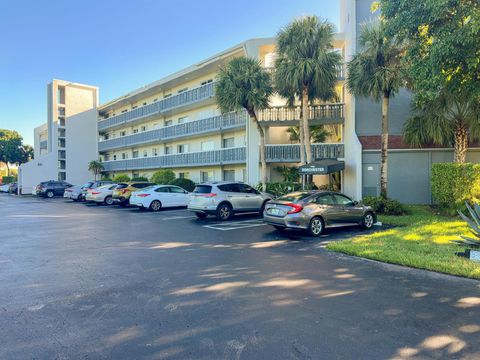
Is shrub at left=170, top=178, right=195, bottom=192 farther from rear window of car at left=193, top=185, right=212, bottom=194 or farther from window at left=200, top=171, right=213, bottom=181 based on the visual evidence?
rear window of car at left=193, top=185, right=212, bottom=194

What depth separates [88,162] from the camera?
41125 mm

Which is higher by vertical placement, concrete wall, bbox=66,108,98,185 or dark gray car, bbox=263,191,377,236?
concrete wall, bbox=66,108,98,185

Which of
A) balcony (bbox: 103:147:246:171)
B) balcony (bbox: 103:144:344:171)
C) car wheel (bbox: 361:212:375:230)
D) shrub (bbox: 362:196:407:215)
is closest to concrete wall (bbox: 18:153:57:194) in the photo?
balcony (bbox: 103:147:246:171)

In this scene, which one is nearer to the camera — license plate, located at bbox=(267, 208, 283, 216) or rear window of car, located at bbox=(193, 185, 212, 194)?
license plate, located at bbox=(267, 208, 283, 216)

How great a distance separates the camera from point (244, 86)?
58.9 ft

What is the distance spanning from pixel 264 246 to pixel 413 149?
530 inches

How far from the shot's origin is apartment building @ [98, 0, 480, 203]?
720 inches

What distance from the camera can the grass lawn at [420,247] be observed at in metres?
6.43

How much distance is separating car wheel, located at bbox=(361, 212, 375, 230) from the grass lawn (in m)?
1.11

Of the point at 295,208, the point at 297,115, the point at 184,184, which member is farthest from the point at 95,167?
the point at 295,208

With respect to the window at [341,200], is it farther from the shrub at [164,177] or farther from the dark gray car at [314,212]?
the shrub at [164,177]

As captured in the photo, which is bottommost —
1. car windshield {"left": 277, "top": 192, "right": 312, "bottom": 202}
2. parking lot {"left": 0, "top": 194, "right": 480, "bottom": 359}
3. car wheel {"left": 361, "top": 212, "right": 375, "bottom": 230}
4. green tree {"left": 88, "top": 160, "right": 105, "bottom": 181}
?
parking lot {"left": 0, "top": 194, "right": 480, "bottom": 359}

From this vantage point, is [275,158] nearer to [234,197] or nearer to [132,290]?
[234,197]

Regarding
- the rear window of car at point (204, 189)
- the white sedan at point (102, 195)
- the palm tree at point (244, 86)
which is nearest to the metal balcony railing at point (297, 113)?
the palm tree at point (244, 86)
